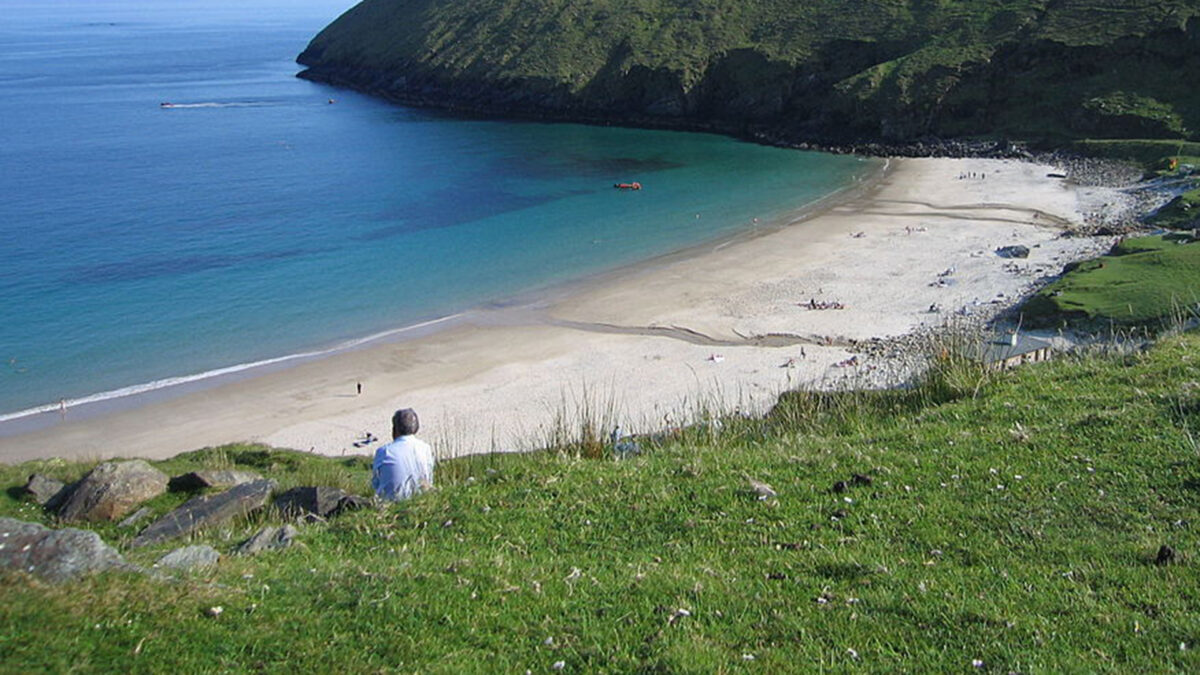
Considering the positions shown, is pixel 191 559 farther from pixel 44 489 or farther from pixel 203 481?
pixel 44 489

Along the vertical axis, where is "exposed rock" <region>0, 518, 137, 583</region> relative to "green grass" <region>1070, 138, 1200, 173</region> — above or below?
below

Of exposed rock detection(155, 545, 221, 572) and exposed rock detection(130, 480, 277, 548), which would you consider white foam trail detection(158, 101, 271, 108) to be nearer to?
exposed rock detection(130, 480, 277, 548)

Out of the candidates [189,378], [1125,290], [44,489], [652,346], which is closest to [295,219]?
[189,378]

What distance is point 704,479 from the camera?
10109mm

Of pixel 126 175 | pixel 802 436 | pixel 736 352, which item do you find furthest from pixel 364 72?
pixel 802 436

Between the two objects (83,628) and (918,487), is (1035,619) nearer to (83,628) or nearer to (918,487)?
(918,487)

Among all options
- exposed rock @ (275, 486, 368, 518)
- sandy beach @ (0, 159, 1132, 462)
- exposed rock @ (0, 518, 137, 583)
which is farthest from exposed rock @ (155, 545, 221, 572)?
sandy beach @ (0, 159, 1132, 462)

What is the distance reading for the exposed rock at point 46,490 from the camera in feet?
45.9

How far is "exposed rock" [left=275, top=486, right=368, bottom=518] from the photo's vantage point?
10711 millimetres

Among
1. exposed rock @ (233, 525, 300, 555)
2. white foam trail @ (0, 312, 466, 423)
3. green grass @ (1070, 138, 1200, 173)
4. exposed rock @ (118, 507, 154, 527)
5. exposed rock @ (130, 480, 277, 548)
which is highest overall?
green grass @ (1070, 138, 1200, 173)

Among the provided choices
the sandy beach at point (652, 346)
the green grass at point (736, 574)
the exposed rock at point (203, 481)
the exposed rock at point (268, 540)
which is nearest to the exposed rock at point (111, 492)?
the exposed rock at point (203, 481)

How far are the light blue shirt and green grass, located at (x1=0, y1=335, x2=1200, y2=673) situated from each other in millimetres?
341

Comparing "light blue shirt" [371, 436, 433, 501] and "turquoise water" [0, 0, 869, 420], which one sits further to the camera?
"turquoise water" [0, 0, 869, 420]

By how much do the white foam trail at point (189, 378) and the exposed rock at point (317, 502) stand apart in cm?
1981
